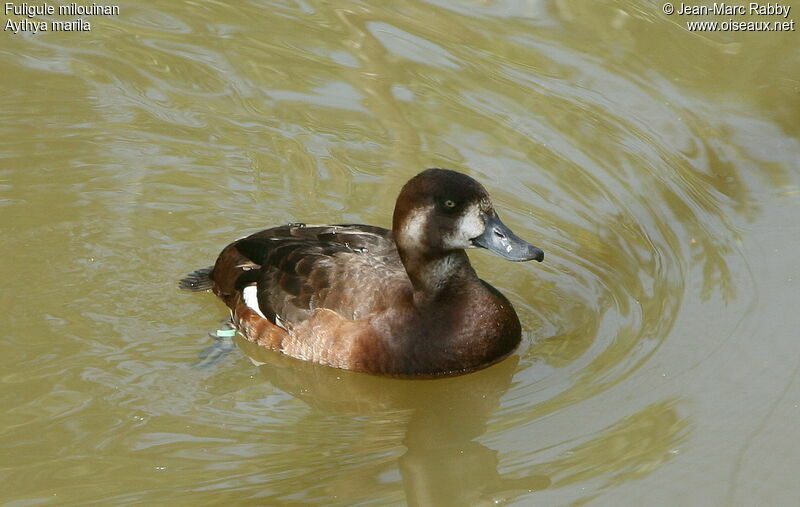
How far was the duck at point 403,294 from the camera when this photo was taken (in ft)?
19.5

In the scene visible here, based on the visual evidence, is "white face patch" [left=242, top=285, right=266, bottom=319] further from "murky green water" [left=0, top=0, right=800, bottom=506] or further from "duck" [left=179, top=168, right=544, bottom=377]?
"murky green water" [left=0, top=0, right=800, bottom=506]

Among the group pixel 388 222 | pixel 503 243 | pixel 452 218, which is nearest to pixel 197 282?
pixel 388 222

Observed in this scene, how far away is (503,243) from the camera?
5.95 m

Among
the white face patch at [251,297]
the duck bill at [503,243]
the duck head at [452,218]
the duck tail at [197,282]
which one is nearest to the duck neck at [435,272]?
the duck head at [452,218]

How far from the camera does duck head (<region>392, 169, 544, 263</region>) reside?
5883 millimetres

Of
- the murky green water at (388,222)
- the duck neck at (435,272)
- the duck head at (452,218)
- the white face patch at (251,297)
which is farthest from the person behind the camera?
the white face patch at (251,297)

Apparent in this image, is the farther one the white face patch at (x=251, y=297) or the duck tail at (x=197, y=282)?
the duck tail at (x=197, y=282)

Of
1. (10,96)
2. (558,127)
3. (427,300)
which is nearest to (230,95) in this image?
(10,96)

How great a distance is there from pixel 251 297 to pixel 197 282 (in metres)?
0.45

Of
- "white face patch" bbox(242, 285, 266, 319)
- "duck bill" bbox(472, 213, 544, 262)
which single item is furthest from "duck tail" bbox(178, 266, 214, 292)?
"duck bill" bbox(472, 213, 544, 262)

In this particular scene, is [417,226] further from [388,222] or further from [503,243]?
[388,222]

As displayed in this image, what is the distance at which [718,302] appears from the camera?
641 centimetres

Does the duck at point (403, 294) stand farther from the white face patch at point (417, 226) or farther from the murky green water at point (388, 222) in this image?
the murky green water at point (388, 222)

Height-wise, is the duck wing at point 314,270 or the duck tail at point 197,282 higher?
the duck wing at point 314,270
